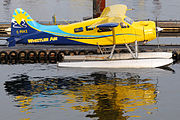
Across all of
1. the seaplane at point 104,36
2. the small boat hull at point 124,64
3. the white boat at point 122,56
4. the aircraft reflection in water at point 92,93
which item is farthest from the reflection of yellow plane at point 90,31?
the aircraft reflection in water at point 92,93

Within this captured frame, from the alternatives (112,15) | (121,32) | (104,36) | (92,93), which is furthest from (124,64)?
(92,93)

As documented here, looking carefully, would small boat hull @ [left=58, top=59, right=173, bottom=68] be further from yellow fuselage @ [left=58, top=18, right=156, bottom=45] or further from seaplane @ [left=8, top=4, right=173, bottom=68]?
yellow fuselage @ [left=58, top=18, right=156, bottom=45]

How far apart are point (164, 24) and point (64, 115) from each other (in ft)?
91.8

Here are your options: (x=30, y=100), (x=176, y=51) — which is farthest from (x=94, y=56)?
(x=30, y=100)

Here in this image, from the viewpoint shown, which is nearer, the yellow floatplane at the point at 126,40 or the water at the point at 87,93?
the water at the point at 87,93

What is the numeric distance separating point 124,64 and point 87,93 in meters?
7.80

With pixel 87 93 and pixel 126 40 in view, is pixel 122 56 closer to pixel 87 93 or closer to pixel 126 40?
pixel 126 40

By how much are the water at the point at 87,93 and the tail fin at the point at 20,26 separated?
263cm

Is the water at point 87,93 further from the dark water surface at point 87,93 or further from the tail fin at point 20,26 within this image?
the tail fin at point 20,26

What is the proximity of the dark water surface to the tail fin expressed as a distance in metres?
2.74

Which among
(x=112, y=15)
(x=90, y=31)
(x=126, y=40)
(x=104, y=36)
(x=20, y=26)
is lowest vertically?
(x=126, y=40)

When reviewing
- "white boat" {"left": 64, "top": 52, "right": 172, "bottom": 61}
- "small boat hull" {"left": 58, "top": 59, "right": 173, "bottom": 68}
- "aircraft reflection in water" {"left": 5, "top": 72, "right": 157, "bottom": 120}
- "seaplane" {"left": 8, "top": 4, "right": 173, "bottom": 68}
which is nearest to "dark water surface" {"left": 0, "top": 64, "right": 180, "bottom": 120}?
"aircraft reflection in water" {"left": 5, "top": 72, "right": 157, "bottom": 120}

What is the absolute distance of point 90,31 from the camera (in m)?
31.6

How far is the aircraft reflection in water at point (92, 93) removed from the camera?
2089cm
